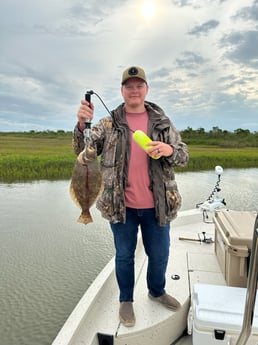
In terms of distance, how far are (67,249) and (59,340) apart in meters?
3.73

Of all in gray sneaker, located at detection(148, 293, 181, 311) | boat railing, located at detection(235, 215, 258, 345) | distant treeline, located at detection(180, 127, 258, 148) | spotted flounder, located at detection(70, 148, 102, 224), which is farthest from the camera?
distant treeline, located at detection(180, 127, 258, 148)

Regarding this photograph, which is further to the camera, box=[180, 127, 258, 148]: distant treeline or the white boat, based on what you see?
box=[180, 127, 258, 148]: distant treeline

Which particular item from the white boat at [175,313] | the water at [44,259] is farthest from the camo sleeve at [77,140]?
the water at [44,259]

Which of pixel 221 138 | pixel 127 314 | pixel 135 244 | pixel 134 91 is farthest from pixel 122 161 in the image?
pixel 221 138

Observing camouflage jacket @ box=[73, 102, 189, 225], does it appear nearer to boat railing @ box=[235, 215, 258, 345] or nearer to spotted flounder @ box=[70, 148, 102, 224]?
spotted flounder @ box=[70, 148, 102, 224]

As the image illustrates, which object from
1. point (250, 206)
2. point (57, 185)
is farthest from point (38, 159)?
point (250, 206)

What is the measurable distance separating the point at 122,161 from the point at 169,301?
1.12 meters

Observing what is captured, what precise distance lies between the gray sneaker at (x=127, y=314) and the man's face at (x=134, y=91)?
1.39m

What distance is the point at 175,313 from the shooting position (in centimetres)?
223

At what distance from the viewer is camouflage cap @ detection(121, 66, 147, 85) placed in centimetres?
192

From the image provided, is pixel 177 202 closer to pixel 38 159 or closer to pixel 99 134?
pixel 99 134

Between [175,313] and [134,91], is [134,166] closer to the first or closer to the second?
[134,91]

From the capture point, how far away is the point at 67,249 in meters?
5.52

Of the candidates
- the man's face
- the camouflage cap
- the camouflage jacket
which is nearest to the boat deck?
the camouflage jacket
